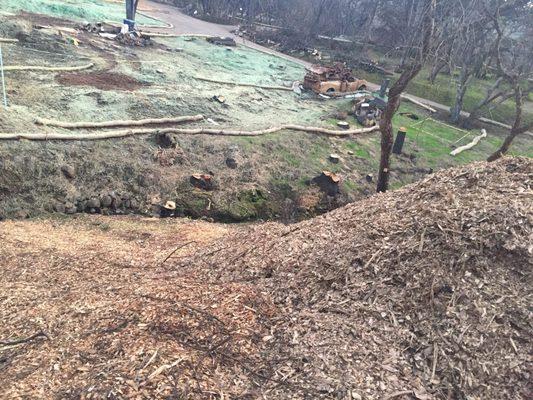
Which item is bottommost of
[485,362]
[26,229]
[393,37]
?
[26,229]

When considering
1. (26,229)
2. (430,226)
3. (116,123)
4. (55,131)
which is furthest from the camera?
(116,123)

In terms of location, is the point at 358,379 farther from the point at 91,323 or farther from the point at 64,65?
the point at 64,65

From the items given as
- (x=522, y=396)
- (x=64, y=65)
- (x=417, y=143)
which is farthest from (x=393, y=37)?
(x=522, y=396)

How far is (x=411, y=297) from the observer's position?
476cm

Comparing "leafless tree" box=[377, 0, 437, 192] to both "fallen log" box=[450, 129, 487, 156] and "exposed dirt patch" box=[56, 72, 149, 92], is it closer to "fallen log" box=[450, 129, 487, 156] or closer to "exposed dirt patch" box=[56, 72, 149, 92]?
"fallen log" box=[450, 129, 487, 156]

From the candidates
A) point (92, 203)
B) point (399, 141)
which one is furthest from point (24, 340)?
point (399, 141)

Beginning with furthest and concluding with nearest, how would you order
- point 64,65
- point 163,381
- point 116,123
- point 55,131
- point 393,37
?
point 393,37 < point 64,65 < point 116,123 < point 55,131 < point 163,381

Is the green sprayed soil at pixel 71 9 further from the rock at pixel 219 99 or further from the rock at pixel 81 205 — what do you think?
the rock at pixel 81 205

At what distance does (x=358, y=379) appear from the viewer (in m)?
4.03

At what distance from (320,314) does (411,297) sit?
986 mm

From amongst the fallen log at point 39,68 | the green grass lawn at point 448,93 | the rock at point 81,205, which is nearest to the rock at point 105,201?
the rock at point 81,205

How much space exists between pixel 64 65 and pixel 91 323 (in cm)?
1384

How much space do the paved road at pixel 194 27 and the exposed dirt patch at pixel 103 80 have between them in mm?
12222

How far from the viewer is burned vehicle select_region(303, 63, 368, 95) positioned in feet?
65.3
